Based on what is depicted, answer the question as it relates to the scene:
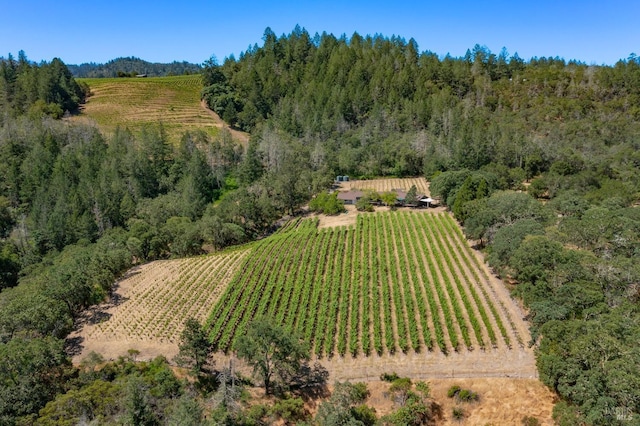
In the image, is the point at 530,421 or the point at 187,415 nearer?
the point at 187,415

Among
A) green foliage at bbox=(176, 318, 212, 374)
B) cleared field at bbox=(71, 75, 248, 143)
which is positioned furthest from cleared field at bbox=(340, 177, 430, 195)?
green foliage at bbox=(176, 318, 212, 374)

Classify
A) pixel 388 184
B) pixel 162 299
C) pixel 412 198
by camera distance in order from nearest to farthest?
1. pixel 162 299
2. pixel 412 198
3. pixel 388 184

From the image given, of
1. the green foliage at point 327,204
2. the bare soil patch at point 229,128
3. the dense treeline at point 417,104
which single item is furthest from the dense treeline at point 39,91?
the green foliage at point 327,204

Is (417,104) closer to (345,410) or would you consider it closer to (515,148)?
(515,148)

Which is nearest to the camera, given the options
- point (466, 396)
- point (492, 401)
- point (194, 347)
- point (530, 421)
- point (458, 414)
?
point (530, 421)

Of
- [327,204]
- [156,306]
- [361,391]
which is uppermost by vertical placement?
[327,204]

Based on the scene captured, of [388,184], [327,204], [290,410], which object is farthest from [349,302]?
[388,184]

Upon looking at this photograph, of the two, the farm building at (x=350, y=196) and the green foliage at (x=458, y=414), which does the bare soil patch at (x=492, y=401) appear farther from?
the farm building at (x=350, y=196)
